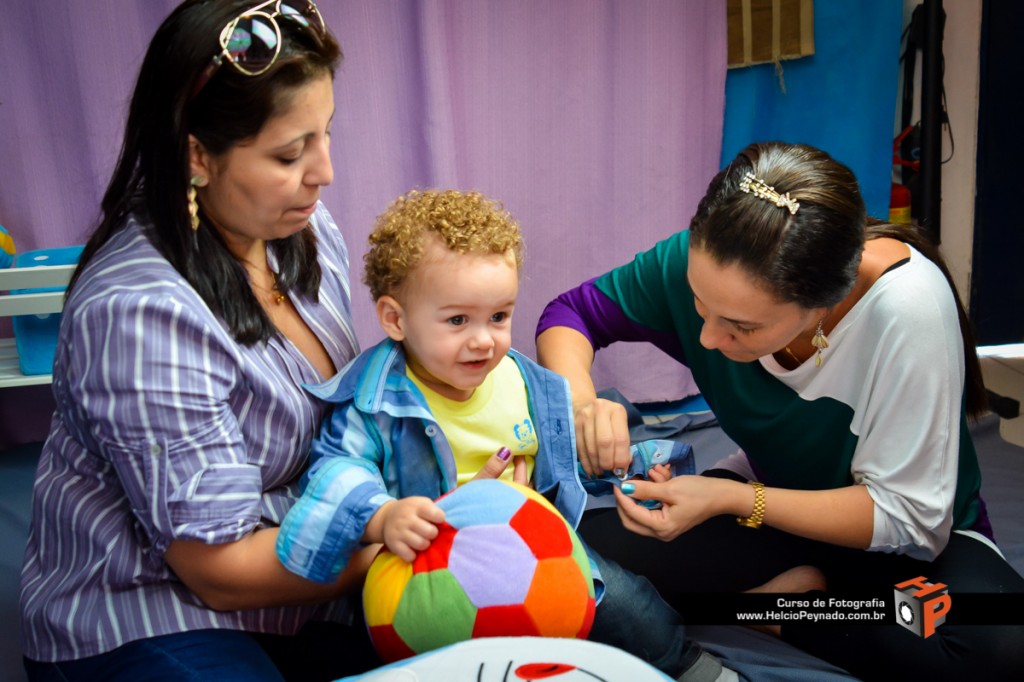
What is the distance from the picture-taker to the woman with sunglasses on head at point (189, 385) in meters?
1.24

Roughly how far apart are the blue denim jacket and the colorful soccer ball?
0.08m

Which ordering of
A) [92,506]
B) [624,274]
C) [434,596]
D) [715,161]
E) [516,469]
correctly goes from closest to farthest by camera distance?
[434,596] < [92,506] < [516,469] < [624,274] < [715,161]

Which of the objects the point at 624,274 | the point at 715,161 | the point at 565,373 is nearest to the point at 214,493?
the point at 565,373

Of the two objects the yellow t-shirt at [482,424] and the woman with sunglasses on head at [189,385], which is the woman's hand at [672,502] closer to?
the yellow t-shirt at [482,424]

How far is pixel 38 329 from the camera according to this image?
97.7 inches

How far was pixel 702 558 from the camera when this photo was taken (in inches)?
71.9

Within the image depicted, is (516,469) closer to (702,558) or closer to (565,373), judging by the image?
(565,373)

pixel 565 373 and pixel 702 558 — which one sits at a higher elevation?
pixel 565 373

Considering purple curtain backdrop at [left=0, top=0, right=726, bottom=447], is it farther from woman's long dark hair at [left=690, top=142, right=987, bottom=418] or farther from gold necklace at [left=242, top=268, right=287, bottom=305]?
woman's long dark hair at [left=690, top=142, right=987, bottom=418]

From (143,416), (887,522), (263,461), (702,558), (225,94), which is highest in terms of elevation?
(225,94)

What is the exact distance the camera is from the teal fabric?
2891 mm

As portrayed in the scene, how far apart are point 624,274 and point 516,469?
1.91 ft

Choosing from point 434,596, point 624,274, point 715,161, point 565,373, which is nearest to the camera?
point 434,596

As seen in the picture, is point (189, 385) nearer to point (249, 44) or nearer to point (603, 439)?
point (249, 44)
